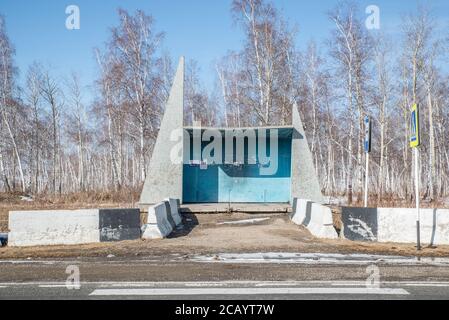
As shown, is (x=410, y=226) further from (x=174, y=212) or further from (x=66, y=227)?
(x=66, y=227)

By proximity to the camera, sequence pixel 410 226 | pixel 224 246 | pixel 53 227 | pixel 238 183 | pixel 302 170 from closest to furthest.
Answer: pixel 224 246
pixel 53 227
pixel 410 226
pixel 302 170
pixel 238 183

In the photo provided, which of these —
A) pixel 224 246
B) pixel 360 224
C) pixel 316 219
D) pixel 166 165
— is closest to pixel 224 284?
pixel 224 246

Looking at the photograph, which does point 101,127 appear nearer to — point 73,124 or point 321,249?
point 73,124

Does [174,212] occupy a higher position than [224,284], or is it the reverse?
[174,212]

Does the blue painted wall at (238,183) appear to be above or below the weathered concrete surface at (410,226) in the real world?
above

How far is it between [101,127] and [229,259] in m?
40.1

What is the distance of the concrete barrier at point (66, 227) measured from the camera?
1110 centimetres

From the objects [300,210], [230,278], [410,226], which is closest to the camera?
[230,278]

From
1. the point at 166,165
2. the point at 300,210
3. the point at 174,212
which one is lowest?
the point at 174,212

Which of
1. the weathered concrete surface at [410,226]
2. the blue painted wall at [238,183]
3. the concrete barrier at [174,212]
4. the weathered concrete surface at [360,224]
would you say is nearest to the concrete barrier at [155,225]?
the concrete barrier at [174,212]

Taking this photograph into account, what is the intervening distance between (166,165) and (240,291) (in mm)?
13870

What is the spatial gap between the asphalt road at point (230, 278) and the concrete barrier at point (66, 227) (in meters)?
2.38

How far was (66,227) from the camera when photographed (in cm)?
1138

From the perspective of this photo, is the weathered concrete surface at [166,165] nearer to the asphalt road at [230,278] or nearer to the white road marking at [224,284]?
the asphalt road at [230,278]
